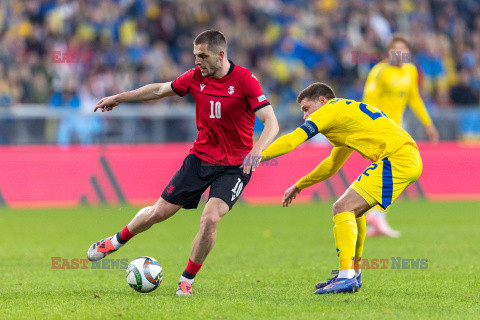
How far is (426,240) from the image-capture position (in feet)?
38.0

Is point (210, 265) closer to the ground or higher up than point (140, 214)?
closer to the ground

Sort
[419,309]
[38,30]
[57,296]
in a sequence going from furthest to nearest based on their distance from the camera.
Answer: [38,30]
[57,296]
[419,309]

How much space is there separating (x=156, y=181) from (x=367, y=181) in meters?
10.1

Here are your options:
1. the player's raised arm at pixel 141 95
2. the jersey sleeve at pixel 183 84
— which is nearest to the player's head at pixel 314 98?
the jersey sleeve at pixel 183 84

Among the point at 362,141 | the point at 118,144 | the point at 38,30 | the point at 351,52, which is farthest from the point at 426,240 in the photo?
the point at 38,30

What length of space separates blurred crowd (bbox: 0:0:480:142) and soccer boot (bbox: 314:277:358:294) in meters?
11.6

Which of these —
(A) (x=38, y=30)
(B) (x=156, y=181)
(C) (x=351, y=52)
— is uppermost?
(A) (x=38, y=30)

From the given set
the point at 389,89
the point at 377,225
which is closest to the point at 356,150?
the point at 389,89

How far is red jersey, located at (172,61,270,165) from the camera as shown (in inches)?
288

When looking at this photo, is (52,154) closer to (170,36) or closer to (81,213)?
(81,213)

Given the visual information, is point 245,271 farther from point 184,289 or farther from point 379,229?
point 379,229

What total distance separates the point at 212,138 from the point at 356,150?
1366 mm

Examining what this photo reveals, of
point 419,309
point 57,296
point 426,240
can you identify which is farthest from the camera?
point 426,240

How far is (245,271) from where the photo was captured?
8711mm
